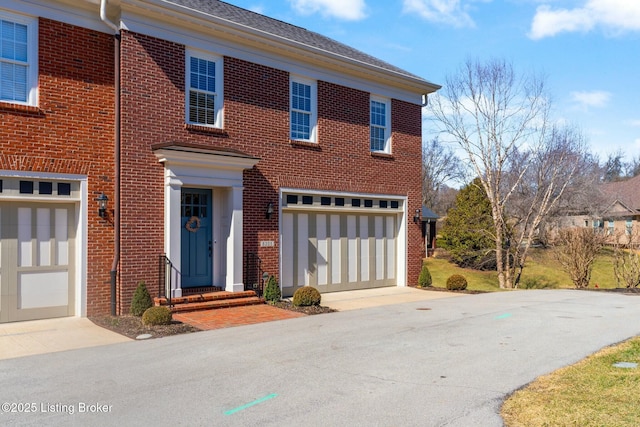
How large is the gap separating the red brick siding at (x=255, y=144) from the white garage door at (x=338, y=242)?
0.52m

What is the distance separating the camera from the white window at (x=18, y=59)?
10.3 m

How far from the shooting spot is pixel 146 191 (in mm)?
11617

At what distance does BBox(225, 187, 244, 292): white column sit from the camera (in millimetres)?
12812

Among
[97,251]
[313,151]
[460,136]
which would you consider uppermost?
[460,136]

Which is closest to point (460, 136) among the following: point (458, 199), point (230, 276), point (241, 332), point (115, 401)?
point (458, 199)

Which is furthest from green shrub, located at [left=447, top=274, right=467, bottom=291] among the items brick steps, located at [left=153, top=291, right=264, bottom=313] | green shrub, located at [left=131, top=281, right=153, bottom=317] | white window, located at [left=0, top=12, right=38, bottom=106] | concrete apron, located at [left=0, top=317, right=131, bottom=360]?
white window, located at [left=0, top=12, right=38, bottom=106]

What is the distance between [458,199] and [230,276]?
2237 centimetres

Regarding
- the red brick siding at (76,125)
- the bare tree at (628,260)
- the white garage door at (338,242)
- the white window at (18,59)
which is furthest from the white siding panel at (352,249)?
the bare tree at (628,260)

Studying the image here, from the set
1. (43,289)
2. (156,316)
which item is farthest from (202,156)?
(43,289)

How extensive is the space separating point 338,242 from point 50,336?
8.62m

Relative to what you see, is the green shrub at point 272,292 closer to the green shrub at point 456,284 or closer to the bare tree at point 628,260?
the green shrub at point 456,284

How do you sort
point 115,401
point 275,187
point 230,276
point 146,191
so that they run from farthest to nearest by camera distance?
point 275,187 → point 230,276 → point 146,191 → point 115,401

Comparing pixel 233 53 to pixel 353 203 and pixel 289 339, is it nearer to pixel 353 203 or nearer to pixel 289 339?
pixel 353 203

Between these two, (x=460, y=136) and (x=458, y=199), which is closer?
(x=460, y=136)
